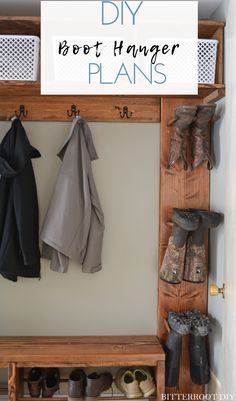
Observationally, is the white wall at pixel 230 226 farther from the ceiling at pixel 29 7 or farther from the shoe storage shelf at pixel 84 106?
the shoe storage shelf at pixel 84 106

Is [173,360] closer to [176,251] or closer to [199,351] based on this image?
[199,351]

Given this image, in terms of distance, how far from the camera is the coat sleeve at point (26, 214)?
212 centimetres

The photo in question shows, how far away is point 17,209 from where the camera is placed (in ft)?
7.00

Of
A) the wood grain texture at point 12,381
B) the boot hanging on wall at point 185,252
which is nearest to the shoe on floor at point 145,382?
the boot hanging on wall at point 185,252

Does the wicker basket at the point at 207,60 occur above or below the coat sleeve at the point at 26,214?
above

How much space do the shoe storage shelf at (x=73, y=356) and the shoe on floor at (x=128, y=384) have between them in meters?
0.06

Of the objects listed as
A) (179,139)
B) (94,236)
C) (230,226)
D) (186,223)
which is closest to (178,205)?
(186,223)

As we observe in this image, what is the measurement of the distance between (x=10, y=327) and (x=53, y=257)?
0.51m

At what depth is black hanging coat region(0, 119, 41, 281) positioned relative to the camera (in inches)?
83.4

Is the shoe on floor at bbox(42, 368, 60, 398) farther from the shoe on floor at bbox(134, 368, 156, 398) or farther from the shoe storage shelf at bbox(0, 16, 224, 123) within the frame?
the shoe storage shelf at bbox(0, 16, 224, 123)

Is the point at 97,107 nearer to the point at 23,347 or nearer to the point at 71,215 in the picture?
the point at 71,215

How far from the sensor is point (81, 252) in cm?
224

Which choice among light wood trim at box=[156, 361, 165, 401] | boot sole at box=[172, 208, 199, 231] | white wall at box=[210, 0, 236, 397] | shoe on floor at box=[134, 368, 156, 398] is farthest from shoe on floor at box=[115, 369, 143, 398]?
boot sole at box=[172, 208, 199, 231]

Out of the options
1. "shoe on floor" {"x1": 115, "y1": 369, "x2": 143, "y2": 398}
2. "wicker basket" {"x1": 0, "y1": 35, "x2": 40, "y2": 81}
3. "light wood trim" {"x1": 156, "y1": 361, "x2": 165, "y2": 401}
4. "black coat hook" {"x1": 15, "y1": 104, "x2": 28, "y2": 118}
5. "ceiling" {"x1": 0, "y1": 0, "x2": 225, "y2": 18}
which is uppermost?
"ceiling" {"x1": 0, "y1": 0, "x2": 225, "y2": 18}
